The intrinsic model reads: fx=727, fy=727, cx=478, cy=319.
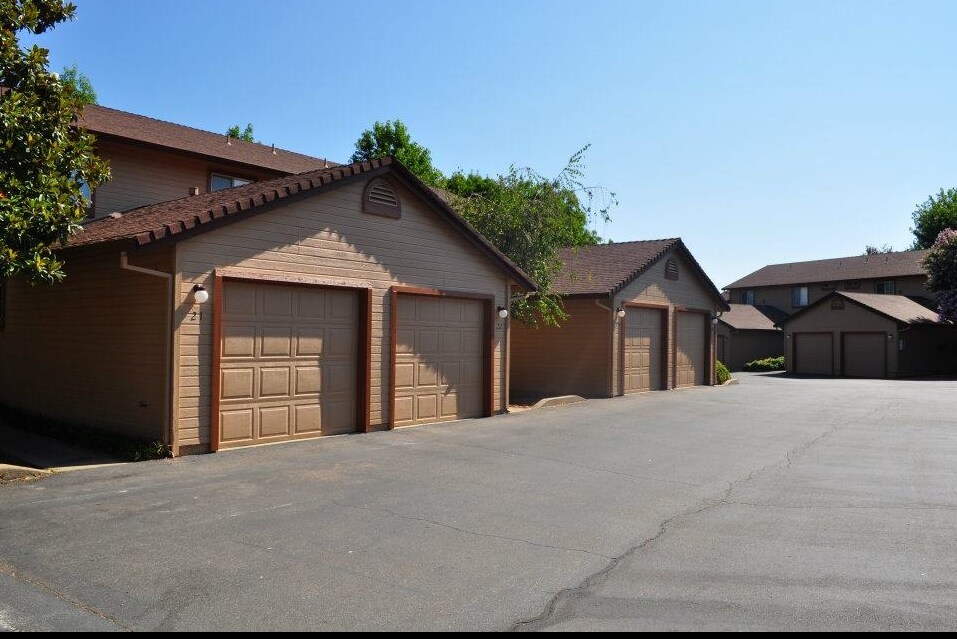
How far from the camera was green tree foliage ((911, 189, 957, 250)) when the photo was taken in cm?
5866

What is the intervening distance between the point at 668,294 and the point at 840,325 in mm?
17614

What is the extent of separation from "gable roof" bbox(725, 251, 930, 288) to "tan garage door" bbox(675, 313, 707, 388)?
26.5m

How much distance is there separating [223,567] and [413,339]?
830 cm

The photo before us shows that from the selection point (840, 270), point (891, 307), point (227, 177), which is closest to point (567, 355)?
point (227, 177)

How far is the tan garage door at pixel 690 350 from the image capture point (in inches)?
957

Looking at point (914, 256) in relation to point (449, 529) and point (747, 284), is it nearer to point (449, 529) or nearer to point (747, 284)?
point (747, 284)

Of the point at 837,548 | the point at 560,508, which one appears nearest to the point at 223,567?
the point at 560,508

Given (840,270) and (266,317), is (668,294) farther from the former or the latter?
(840,270)

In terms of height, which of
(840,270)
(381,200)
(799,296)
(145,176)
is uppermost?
(840,270)

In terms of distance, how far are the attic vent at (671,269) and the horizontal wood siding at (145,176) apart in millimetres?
13434

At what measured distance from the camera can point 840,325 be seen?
36.3 metres

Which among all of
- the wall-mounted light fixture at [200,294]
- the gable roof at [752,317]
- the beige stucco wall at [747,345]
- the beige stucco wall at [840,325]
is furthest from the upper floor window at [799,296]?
the wall-mounted light fixture at [200,294]

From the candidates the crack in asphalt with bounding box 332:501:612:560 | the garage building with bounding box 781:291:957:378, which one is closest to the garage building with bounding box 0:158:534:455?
the crack in asphalt with bounding box 332:501:612:560

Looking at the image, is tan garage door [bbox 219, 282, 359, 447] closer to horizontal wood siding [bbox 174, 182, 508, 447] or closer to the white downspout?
horizontal wood siding [bbox 174, 182, 508, 447]
